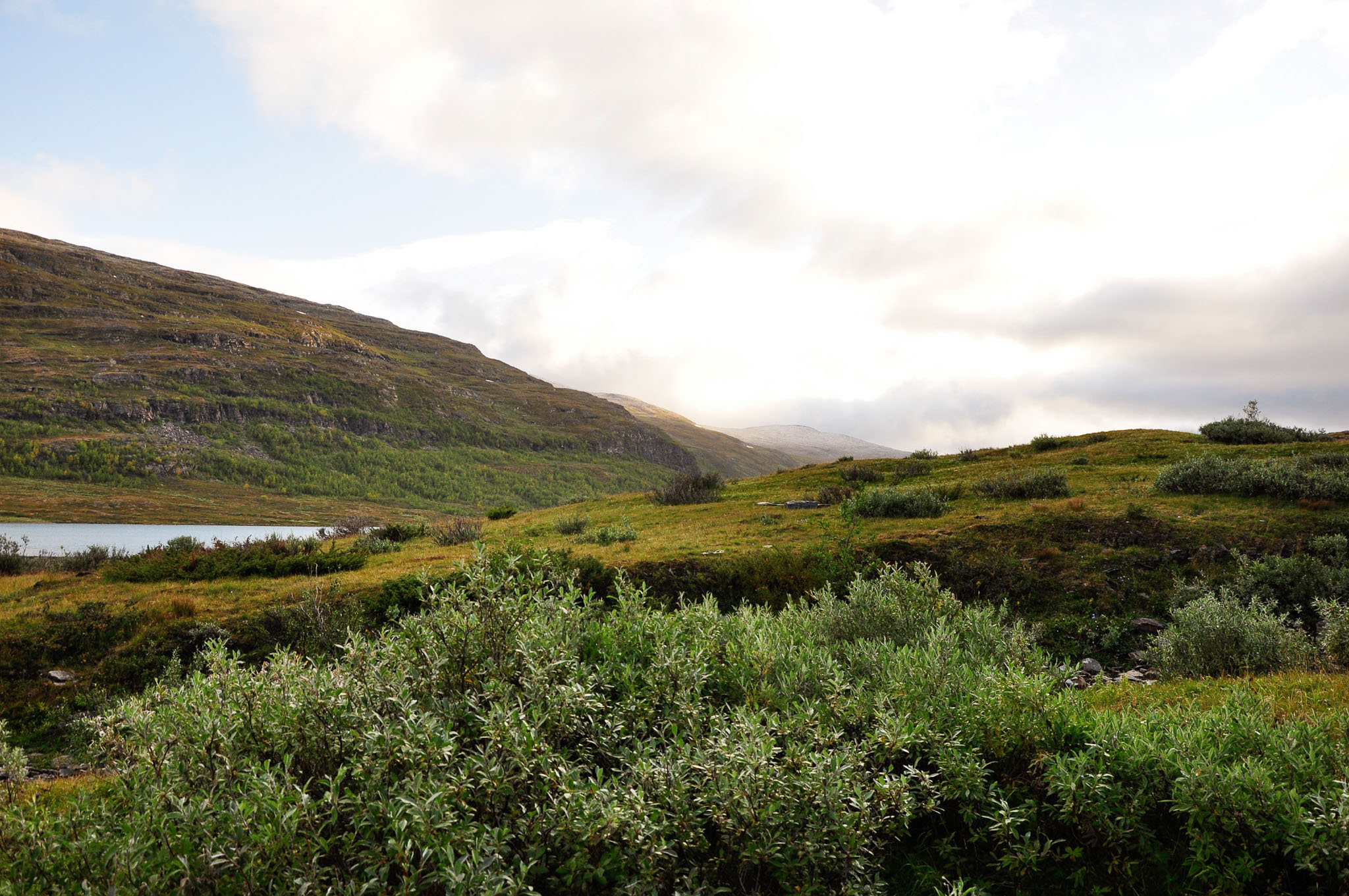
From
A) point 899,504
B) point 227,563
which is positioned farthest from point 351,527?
Result: point 899,504

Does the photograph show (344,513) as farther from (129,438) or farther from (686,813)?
(686,813)

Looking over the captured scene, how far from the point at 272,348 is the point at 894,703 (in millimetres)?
206360

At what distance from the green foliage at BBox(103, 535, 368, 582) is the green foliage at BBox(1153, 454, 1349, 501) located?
26.1 meters

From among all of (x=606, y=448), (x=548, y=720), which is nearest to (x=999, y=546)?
(x=548, y=720)

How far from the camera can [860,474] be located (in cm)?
3044

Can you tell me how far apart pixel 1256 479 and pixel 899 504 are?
999 cm

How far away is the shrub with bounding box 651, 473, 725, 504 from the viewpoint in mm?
30172

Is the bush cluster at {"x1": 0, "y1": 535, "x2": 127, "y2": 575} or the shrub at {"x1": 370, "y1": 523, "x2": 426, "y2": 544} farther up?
the shrub at {"x1": 370, "y1": 523, "x2": 426, "y2": 544}

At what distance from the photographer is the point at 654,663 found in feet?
15.5

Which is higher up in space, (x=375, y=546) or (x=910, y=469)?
(x=910, y=469)

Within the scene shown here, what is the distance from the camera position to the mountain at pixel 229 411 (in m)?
106

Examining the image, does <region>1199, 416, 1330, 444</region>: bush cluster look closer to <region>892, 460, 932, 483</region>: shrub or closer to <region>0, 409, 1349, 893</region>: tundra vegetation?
<region>892, 460, 932, 483</region>: shrub

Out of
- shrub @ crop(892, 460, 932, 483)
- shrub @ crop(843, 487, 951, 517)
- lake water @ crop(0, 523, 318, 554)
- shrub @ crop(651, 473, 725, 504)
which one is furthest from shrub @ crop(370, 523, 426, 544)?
shrub @ crop(892, 460, 932, 483)

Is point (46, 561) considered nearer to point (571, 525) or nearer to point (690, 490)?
point (571, 525)
